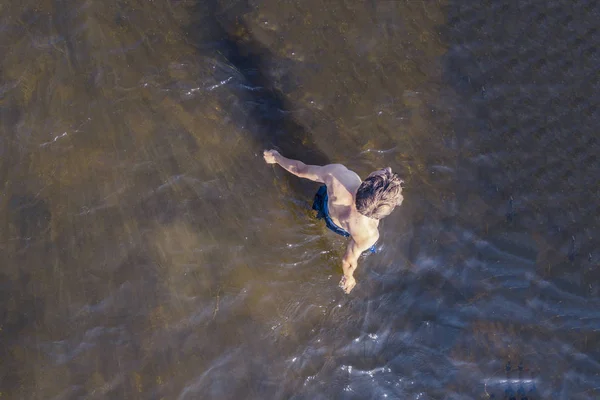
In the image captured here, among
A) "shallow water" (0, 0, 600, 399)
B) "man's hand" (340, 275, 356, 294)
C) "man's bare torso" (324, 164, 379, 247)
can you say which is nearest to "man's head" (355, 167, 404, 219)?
"man's bare torso" (324, 164, 379, 247)

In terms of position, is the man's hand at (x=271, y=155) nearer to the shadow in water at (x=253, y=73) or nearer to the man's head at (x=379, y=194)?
the shadow in water at (x=253, y=73)

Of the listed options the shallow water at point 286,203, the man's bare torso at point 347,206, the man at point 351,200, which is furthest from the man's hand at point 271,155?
the man's bare torso at point 347,206

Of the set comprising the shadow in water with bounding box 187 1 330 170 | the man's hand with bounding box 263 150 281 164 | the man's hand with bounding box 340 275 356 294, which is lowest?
the man's hand with bounding box 340 275 356 294

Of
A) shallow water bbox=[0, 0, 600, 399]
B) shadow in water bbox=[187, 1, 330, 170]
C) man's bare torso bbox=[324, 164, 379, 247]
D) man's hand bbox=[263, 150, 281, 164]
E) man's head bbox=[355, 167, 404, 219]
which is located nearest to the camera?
man's head bbox=[355, 167, 404, 219]

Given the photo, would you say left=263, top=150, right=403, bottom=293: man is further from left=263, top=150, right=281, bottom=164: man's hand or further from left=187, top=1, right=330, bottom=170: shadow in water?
left=187, top=1, right=330, bottom=170: shadow in water

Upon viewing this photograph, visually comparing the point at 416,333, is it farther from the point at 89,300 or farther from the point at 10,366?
the point at 10,366

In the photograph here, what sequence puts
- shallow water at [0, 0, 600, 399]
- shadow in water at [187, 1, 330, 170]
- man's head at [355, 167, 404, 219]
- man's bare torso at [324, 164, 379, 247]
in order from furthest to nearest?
shadow in water at [187, 1, 330, 170] < shallow water at [0, 0, 600, 399] < man's bare torso at [324, 164, 379, 247] < man's head at [355, 167, 404, 219]

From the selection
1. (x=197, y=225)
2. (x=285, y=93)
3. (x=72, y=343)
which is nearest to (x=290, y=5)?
(x=285, y=93)
